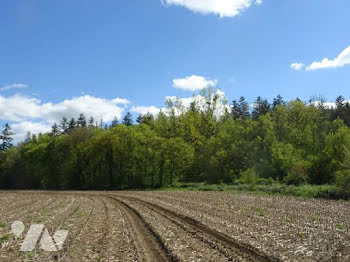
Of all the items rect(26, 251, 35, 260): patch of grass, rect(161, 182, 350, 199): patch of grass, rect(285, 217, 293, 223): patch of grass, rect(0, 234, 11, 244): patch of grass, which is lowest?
rect(285, 217, 293, 223): patch of grass

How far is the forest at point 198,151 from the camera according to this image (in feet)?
154

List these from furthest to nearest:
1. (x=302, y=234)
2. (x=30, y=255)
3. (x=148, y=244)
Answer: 1. (x=302, y=234)
2. (x=148, y=244)
3. (x=30, y=255)

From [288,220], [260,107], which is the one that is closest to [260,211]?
[288,220]

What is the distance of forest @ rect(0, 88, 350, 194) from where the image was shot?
46.9 m

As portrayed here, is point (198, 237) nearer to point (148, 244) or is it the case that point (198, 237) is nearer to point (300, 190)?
point (148, 244)

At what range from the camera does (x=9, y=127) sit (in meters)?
128

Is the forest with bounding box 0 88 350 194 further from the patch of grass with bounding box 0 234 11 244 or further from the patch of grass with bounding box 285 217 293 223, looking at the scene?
the patch of grass with bounding box 0 234 11 244

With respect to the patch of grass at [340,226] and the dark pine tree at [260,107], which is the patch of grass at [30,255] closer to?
the patch of grass at [340,226]

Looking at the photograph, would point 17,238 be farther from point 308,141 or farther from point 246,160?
point 308,141

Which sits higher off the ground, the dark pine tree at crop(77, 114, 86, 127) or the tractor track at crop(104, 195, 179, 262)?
the dark pine tree at crop(77, 114, 86, 127)

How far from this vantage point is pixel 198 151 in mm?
67000

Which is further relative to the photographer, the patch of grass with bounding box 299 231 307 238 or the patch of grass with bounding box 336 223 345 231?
the patch of grass with bounding box 336 223 345 231

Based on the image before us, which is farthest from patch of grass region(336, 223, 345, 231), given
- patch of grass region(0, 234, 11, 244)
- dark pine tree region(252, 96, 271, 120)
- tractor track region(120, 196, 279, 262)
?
dark pine tree region(252, 96, 271, 120)

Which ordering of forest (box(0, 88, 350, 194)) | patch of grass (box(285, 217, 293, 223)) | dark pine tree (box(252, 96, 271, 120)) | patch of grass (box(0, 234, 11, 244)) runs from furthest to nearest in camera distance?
dark pine tree (box(252, 96, 271, 120)), forest (box(0, 88, 350, 194)), patch of grass (box(285, 217, 293, 223)), patch of grass (box(0, 234, 11, 244))
